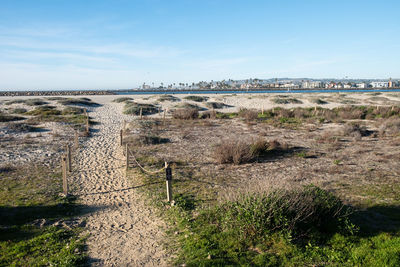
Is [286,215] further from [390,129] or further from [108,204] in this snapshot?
[390,129]

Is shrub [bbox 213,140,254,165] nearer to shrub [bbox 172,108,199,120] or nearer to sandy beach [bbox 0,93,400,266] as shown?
sandy beach [bbox 0,93,400,266]

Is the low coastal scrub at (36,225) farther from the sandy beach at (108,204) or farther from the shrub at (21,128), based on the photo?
the shrub at (21,128)

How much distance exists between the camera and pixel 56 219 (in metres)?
6.86

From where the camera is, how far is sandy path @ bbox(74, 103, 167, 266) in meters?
5.31

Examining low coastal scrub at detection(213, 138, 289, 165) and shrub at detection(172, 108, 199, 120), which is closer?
low coastal scrub at detection(213, 138, 289, 165)

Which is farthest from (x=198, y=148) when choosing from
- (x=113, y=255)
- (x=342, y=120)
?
(x=342, y=120)

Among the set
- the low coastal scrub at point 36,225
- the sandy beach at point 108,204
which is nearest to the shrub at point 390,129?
the sandy beach at point 108,204

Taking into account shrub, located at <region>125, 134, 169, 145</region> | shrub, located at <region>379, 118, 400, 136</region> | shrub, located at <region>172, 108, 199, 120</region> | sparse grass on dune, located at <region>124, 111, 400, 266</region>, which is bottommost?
sparse grass on dune, located at <region>124, 111, 400, 266</region>

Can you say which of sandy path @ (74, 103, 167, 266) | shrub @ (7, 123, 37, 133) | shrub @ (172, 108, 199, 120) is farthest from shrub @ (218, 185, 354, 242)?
shrub @ (172, 108, 199, 120)

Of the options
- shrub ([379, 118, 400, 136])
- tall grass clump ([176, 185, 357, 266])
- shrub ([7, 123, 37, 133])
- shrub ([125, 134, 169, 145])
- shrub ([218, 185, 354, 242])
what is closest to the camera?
tall grass clump ([176, 185, 357, 266])

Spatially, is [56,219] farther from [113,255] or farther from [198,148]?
[198,148]

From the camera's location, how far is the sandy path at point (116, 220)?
17.4 ft

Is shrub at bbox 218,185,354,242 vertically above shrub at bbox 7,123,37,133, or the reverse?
shrub at bbox 7,123,37,133

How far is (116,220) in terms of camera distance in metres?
6.91
